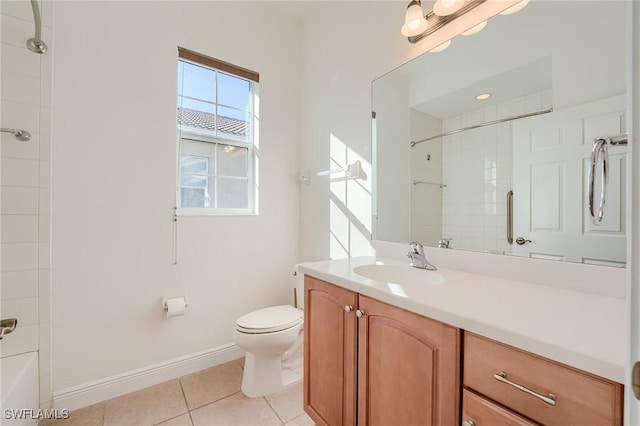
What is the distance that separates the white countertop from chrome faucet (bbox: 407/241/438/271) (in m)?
0.17

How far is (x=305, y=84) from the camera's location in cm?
241

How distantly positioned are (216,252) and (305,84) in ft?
5.37

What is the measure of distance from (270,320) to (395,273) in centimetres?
83

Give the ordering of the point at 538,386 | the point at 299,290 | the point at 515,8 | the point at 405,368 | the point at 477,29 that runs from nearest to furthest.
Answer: the point at 538,386 → the point at 405,368 → the point at 515,8 → the point at 477,29 → the point at 299,290

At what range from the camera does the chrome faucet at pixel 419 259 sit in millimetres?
1329

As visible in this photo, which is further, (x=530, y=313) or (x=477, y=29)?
(x=477, y=29)

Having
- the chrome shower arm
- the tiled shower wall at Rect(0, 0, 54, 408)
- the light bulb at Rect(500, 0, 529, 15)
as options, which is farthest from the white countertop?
the chrome shower arm

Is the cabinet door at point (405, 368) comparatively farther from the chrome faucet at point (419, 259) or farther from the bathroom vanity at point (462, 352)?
the chrome faucet at point (419, 259)

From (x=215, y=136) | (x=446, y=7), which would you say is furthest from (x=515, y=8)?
(x=215, y=136)

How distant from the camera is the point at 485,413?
0.69 metres

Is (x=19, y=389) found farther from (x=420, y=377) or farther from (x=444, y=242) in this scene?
(x=444, y=242)

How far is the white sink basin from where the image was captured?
1.30 m

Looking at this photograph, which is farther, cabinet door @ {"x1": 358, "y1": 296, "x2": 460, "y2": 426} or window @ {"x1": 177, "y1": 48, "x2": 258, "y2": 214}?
window @ {"x1": 177, "y1": 48, "x2": 258, "y2": 214}

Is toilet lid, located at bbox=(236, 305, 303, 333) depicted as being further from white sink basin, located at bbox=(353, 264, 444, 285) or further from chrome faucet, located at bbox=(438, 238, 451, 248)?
chrome faucet, located at bbox=(438, 238, 451, 248)
